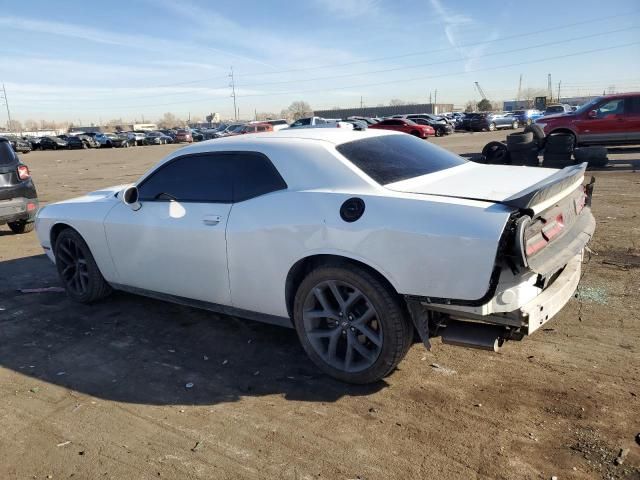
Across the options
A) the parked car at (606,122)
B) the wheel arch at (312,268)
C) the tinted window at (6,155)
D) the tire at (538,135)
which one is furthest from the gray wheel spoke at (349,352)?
the parked car at (606,122)

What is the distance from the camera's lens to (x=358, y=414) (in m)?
3.09

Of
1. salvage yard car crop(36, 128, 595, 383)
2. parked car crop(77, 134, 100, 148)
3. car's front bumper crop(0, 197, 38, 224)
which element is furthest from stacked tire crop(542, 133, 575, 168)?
parked car crop(77, 134, 100, 148)

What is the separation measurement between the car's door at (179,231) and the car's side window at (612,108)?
47.1 feet

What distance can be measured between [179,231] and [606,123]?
1467 centimetres

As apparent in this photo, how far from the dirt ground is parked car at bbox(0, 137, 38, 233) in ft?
13.0

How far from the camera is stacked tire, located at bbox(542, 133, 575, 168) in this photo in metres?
12.0

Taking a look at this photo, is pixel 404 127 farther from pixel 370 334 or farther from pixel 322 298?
pixel 370 334

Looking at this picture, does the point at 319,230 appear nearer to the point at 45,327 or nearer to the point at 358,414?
the point at 358,414

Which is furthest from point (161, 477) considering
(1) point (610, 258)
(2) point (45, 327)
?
(1) point (610, 258)

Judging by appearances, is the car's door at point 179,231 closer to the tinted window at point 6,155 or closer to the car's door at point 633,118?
the tinted window at point 6,155

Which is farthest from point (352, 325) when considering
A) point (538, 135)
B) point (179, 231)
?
point (538, 135)

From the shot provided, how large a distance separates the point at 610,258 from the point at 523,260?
3.72 meters

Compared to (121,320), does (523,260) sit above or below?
above

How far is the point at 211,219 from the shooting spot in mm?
3844
